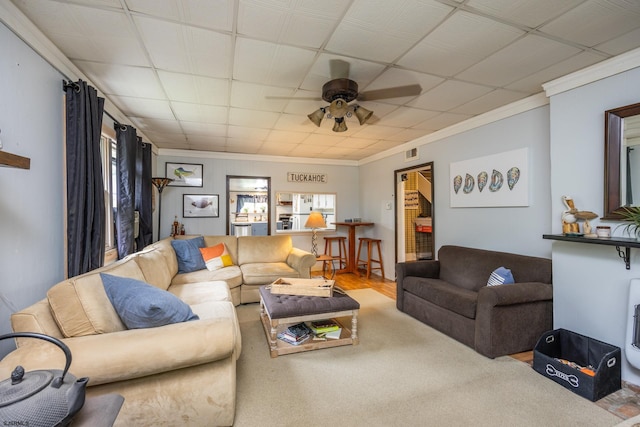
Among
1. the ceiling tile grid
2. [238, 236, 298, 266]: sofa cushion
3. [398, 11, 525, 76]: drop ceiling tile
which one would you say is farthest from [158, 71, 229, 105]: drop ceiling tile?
[238, 236, 298, 266]: sofa cushion

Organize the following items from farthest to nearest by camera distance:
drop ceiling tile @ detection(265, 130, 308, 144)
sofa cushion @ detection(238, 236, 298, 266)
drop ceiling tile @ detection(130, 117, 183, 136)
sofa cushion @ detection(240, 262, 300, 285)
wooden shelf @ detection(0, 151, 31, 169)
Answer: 1. sofa cushion @ detection(238, 236, 298, 266)
2. drop ceiling tile @ detection(265, 130, 308, 144)
3. sofa cushion @ detection(240, 262, 300, 285)
4. drop ceiling tile @ detection(130, 117, 183, 136)
5. wooden shelf @ detection(0, 151, 31, 169)

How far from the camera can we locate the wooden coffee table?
249 centimetres

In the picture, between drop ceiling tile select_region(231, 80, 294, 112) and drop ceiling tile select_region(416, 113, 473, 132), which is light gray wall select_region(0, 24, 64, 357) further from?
drop ceiling tile select_region(416, 113, 473, 132)

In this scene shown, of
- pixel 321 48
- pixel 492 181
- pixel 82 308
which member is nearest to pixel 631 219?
pixel 492 181

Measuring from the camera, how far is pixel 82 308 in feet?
4.98

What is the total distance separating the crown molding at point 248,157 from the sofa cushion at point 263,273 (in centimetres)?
243

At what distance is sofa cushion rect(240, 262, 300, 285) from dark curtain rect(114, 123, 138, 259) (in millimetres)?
1419

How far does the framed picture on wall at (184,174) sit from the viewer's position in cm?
523

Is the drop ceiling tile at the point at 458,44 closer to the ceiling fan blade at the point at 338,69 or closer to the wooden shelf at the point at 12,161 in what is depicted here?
the ceiling fan blade at the point at 338,69

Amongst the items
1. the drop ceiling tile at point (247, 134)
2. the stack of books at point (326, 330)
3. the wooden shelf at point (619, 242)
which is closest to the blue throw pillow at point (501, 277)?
the wooden shelf at point (619, 242)

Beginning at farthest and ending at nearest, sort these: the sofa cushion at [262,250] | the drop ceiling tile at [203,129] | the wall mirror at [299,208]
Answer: the wall mirror at [299,208]
the sofa cushion at [262,250]
the drop ceiling tile at [203,129]

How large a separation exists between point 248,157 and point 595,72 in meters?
5.01

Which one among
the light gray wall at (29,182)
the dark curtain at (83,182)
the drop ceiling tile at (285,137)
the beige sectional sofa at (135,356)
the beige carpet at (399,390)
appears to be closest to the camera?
the beige sectional sofa at (135,356)

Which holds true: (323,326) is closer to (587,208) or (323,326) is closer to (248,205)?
(587,208)
